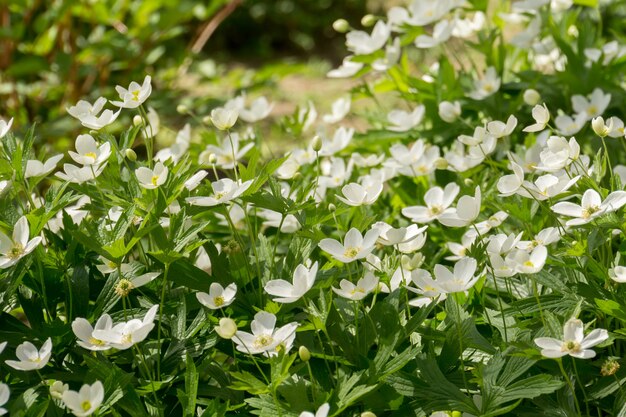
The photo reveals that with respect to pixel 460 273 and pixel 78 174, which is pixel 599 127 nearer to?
pixel 460 273

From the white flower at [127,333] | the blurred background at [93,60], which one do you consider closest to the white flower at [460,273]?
the white flower at [127,333]

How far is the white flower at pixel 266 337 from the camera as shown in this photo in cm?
107

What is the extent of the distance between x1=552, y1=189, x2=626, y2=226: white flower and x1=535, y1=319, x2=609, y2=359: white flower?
180mm

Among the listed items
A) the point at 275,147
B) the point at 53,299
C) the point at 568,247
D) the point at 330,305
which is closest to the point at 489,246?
the point at 568,247

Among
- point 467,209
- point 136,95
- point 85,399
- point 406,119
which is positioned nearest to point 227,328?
point 85,399

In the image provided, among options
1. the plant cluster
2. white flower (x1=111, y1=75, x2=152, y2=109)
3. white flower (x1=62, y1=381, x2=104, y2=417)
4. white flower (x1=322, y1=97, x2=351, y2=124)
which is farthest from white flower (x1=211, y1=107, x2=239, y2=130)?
white flower (x1=322, y1=97, x2=351, y2=124)

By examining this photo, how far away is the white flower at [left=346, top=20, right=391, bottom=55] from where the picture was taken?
79.9 inches

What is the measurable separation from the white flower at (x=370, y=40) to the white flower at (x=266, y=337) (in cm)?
108

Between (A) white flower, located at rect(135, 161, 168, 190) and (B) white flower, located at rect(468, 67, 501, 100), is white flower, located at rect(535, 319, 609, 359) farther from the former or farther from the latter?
(B) white flower, located at rect(468, 67, 501, 100)

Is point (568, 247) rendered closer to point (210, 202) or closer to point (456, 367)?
point (456, 367)

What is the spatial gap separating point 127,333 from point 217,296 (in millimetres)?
144

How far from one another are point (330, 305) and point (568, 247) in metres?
0.34

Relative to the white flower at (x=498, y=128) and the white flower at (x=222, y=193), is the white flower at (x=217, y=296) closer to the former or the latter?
the white flower at (x=222, y=193)

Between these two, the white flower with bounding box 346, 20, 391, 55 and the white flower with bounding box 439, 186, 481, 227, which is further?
the white flower with bounding box 346, 20, 391, 55
